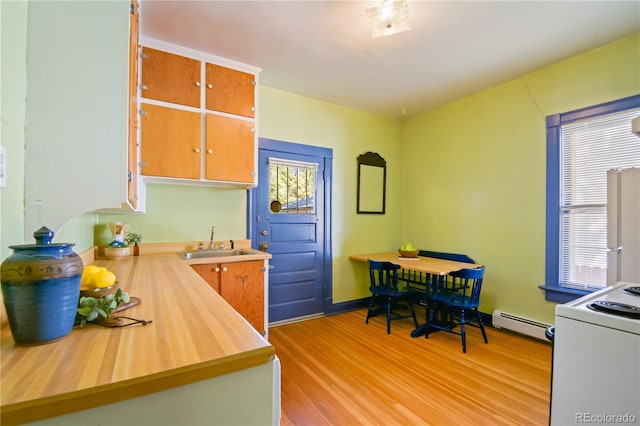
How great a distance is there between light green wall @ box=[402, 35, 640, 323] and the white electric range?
1.95m

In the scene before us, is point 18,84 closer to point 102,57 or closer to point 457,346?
point 102,57

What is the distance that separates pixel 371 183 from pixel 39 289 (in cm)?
374

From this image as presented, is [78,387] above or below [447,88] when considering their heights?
below

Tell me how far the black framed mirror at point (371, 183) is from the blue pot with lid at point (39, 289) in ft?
11.3

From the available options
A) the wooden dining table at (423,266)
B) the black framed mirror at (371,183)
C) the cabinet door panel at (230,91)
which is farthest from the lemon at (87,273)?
the black framed mirror at (371,183)

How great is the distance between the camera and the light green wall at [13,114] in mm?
847

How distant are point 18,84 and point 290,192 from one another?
2618 mm

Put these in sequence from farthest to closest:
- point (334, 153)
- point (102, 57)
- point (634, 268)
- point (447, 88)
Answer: point (334, 153) < point (447, 88) < point (634, 268) < point (102, 57)

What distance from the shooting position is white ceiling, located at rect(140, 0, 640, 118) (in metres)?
2.02

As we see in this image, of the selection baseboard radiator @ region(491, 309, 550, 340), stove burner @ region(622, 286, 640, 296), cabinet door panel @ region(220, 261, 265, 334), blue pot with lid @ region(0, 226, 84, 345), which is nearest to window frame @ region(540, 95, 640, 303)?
baseboard radiator @ region(491, 309, 550, 340)

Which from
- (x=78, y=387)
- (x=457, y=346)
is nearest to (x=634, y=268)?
(x=457, y=346)

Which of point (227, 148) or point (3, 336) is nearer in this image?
point (3, 336)

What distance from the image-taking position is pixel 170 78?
2.43m

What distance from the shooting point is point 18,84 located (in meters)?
0.91
